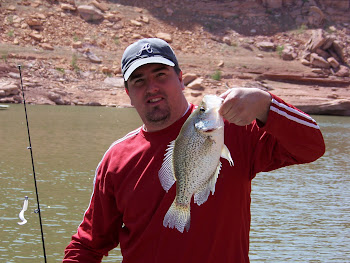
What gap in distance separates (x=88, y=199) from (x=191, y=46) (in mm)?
31035

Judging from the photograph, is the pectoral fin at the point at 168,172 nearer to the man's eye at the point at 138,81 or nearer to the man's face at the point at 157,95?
the man's face at the point at 157,95

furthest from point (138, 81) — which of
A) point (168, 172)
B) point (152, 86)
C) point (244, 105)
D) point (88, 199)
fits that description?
point (88, 199)

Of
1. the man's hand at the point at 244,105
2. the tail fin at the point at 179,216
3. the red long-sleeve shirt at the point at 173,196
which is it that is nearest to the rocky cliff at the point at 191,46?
the red long-sleeve shirt at the point at 173,196

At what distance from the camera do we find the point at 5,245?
24.3 feet

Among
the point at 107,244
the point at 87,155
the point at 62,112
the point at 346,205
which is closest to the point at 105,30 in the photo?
the point at 62,112

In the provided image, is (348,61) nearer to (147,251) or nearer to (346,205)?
(346,205)

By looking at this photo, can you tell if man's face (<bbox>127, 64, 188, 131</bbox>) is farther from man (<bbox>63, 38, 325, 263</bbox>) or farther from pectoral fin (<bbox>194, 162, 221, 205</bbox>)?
pectoral fin (<bbox>194, 162, 221, 205</bbox>)

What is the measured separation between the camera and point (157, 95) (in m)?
2.68

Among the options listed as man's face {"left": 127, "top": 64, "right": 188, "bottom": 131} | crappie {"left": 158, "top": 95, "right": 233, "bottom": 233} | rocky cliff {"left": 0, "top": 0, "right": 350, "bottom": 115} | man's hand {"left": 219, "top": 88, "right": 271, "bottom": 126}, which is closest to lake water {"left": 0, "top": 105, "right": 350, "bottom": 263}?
man's face {"left": 127, "top": 64, "right": 188, "bottom": 131}

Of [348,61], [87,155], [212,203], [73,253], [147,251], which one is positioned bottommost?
[348,61]

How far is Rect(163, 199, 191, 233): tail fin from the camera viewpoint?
233 cm

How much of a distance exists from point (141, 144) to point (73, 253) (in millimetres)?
670

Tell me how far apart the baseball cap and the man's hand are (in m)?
0.54

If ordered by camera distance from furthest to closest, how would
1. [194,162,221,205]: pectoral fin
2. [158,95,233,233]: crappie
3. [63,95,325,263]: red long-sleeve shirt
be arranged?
[63,95,325,263]: red long-sleeve shirt
[194,162,221,205]: pectoral fin
[158,95,233,233]: crappie
